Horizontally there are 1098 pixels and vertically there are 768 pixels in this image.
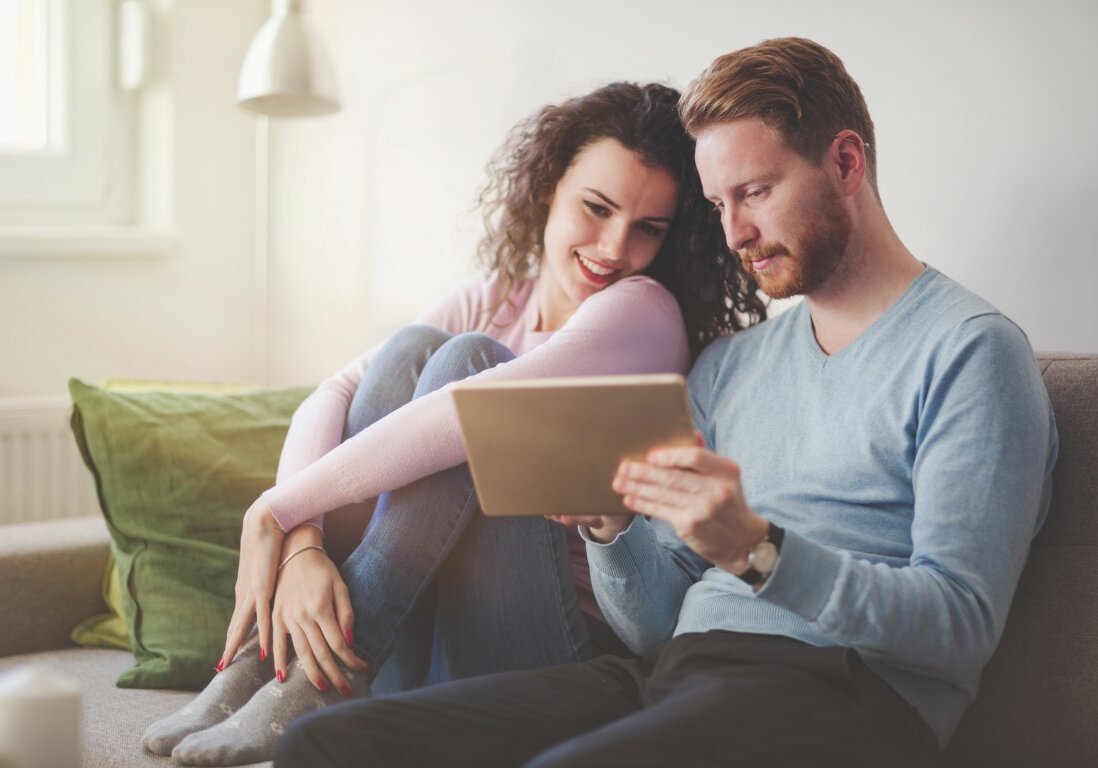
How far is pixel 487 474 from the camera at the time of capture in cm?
98

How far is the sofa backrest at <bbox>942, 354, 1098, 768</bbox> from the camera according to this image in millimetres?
1065

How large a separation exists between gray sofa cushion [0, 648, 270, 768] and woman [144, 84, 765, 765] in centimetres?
4

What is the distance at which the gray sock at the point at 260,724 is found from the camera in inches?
45.5

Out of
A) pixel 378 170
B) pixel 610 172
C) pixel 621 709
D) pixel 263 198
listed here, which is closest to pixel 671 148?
pixel 610 172

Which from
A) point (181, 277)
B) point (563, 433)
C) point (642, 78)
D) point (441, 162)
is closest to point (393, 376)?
point (563, 433)

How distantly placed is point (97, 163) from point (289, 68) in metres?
0.74

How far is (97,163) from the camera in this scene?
270cm

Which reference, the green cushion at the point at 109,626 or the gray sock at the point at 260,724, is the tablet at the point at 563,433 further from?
the green cushion at the point at 109,626

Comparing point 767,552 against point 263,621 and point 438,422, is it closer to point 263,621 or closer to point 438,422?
point 438,422

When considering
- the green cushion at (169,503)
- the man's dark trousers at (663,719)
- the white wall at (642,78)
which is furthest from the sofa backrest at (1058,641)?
the green cushion at (169,503)

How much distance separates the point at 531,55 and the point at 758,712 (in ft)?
4.90

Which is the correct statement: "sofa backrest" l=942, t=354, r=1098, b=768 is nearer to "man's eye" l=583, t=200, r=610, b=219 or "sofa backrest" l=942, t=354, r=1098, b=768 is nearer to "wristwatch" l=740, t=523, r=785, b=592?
"wristwatch" l=740, t=523, r=785, b=592

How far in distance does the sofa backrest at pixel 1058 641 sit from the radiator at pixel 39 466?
1.97 metres

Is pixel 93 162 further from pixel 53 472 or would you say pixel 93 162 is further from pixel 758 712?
pixel 758 712
